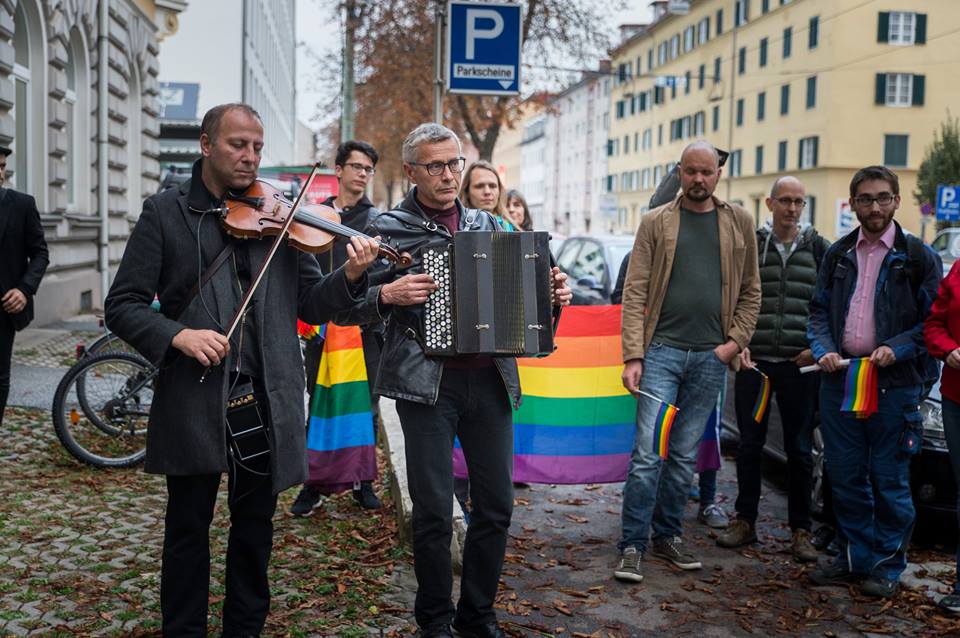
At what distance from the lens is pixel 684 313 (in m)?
5.59

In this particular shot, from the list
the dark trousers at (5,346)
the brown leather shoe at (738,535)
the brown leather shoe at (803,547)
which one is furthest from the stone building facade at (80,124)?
the brown leather shoe at (803,547)

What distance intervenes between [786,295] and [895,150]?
4757cm

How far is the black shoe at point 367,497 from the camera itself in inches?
252

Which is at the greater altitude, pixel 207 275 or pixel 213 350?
pixel 207 275

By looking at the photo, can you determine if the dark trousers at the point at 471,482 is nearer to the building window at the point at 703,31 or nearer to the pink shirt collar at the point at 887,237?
the pink shirt collar at the point at 887,237

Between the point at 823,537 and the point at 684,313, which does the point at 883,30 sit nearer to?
the point at 823,537

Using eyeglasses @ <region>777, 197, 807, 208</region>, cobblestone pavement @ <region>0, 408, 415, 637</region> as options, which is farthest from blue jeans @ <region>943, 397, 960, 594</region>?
cobblestone pavement @ <region>0, 408, 415, 637</region>

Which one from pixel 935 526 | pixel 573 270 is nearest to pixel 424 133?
pixel 935 526

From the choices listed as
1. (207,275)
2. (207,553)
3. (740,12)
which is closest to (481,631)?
(207,553)

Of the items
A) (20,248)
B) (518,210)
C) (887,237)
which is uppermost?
(518,210)

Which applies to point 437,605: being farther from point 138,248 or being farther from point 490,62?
point 490,62

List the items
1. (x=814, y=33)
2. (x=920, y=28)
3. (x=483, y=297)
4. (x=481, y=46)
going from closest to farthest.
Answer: (x=483, y=297) → (x=481, y=46) → (x=920, y=28) → (x=814, y=33)

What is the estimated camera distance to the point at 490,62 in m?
9.43

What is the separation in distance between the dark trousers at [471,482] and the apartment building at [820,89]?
128 ft
